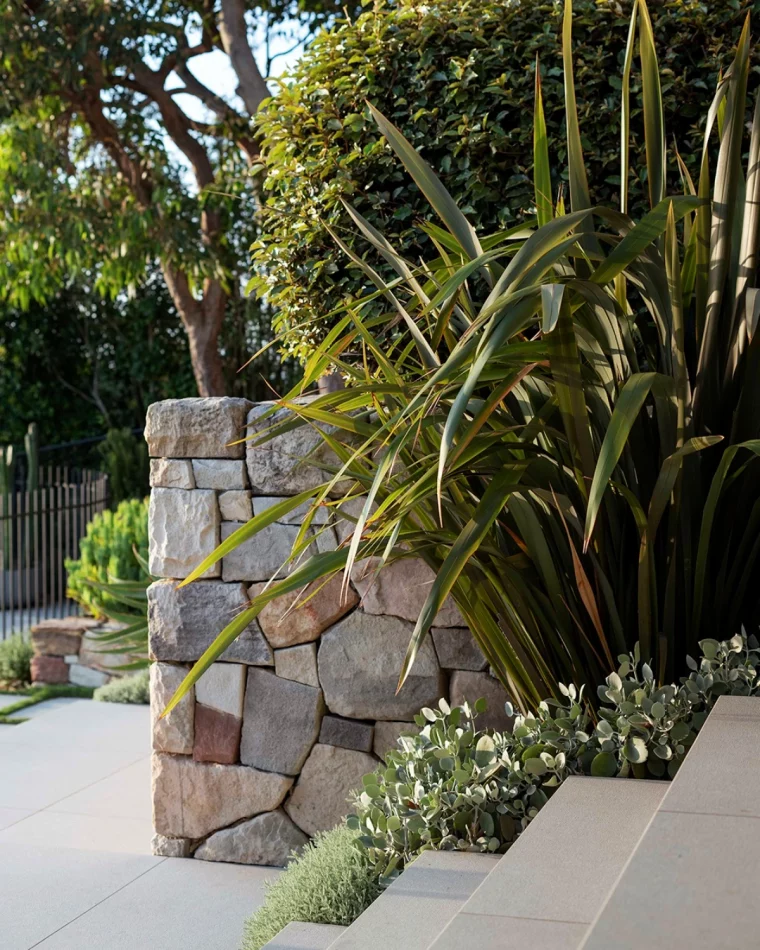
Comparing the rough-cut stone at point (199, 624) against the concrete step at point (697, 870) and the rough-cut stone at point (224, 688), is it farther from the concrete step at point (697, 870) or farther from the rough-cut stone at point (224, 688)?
the concrete step at point (697, 870)

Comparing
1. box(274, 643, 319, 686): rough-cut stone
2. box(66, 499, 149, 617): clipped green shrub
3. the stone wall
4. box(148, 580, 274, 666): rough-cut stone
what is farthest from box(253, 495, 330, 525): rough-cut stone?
box(66, 499, 149, 617): clipped green shrub

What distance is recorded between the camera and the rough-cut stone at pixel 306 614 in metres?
3.00

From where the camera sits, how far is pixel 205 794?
122 inches

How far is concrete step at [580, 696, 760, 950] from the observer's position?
110cm

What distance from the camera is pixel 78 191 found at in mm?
7488

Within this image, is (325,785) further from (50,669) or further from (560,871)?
(50,669)

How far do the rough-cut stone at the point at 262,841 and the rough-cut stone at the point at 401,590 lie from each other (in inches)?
27.9

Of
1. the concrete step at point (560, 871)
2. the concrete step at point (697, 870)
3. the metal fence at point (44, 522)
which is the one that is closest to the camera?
the concrete step at point (697, 870)

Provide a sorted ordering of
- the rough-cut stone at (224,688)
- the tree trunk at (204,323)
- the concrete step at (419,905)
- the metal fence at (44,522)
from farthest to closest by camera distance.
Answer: the tree trunk at (204,323), the metal fence at (44,522), the rough-cut stone at (224,688), the concrete step at (419,905)

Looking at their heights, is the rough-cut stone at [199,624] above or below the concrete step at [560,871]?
above

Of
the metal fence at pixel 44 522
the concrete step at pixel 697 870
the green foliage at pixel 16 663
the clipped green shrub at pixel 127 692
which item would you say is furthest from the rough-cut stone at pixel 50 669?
the concrete step at pixel 697 870

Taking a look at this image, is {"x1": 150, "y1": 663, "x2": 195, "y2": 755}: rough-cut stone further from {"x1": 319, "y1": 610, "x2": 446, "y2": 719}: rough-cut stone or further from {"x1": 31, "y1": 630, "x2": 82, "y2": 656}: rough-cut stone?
{"x1": 31, "y1": 630, "x2": 82, "y2": 656}: rough-cut stone

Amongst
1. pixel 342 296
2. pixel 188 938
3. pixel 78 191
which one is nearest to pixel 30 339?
pixel 78 191

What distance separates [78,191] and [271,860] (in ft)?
19.2
